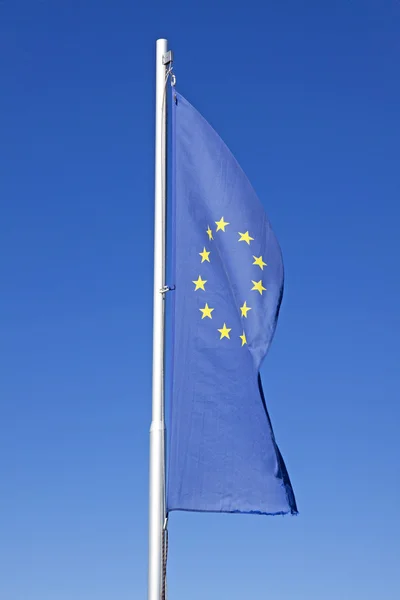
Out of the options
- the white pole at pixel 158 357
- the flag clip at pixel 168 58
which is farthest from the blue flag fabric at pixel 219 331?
the flag clip at pixel 168 58

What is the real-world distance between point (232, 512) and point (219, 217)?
453cm

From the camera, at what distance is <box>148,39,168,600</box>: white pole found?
14.9m

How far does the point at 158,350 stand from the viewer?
15922 mm

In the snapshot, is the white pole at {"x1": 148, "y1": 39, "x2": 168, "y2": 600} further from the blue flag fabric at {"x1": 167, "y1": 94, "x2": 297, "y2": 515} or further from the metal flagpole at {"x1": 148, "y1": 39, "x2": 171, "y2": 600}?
the blue flag fabric at {"x1": 167, "y1": 94, "x2": 297, "y2": 515}

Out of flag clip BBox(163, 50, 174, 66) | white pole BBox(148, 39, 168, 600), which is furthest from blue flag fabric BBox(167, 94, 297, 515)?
flag clip BBox(163, 50, 174, 66)

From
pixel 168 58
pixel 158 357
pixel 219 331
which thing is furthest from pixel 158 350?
pixel 168 58

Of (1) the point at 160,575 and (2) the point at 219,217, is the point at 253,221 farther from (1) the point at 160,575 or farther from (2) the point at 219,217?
(1) the point at 160,575

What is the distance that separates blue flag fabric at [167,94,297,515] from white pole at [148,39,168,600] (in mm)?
205

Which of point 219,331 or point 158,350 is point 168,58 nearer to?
point 219,331

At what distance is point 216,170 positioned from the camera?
16922 millimetres

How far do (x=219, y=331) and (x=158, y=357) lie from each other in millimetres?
977

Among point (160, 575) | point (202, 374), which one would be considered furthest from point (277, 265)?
point (160, 575)

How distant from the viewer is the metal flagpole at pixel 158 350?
49.0 ft

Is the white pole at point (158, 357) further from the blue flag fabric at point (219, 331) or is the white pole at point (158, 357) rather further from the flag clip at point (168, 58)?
the blue flag fabric at point (219, 331)
